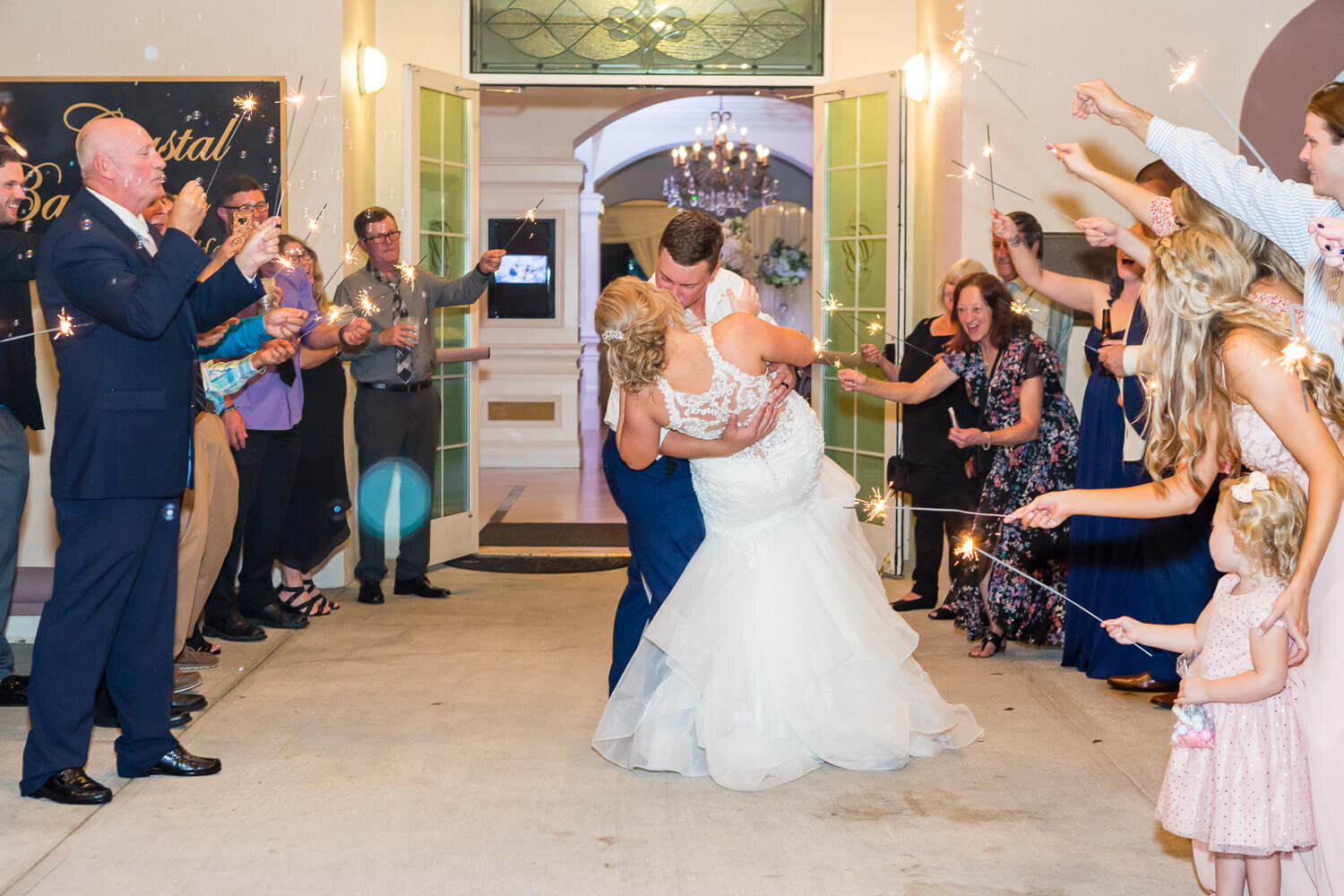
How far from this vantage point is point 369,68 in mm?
→ 6402

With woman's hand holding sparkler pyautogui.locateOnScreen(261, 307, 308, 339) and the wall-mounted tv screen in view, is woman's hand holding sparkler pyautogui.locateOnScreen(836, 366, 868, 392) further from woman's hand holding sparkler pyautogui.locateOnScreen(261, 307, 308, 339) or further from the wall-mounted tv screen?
the wall-mounted tv screen

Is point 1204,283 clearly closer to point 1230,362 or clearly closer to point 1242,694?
point 1230,362

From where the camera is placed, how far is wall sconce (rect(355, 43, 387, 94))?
21.0 ft

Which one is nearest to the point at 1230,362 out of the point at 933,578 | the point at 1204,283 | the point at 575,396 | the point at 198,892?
the point at 1204,283

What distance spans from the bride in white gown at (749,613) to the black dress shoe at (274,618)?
2.13m

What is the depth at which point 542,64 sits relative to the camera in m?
7.00

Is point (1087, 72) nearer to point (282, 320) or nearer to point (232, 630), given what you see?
point (282, 320)

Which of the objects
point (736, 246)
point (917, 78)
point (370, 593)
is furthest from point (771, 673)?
point (736, 246)

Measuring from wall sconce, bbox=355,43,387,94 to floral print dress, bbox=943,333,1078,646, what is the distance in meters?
3.43

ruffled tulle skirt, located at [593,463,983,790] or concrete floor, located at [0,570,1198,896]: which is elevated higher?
ruffled tulle skirt, located at [593,463,983,790]

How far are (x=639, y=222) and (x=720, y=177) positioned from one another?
547 cm

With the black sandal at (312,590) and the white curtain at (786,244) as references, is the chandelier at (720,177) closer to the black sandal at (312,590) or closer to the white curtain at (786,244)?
the white curtain at (786,244)

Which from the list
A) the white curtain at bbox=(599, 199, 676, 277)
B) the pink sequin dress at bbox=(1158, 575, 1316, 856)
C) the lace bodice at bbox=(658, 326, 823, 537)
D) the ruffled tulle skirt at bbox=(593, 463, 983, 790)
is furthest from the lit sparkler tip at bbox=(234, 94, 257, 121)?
the white curtain at bbox=(599, 199, 676, 277)

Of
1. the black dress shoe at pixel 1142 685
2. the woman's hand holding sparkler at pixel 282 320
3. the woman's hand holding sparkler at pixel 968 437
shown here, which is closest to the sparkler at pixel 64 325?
the woman's hand holding sparkler at pixel 282 320
